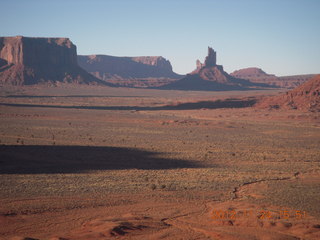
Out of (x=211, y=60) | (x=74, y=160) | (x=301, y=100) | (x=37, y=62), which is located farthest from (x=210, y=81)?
(x=74, y=160)

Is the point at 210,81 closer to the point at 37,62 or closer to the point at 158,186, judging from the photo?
the point at 37,62

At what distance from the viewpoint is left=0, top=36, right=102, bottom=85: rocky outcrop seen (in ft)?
491

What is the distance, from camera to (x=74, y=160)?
2533 cm

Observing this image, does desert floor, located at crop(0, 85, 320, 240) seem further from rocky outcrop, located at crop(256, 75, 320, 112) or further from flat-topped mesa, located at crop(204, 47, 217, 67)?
flat-topped mesa, located at crop(204, 47, 217, 67)

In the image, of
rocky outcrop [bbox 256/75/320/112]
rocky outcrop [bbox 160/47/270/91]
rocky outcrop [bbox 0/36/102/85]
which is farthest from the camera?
rocky outcrop [bbox 160/47/270/91]

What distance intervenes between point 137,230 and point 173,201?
3953 millimetres

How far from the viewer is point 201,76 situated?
180 meters

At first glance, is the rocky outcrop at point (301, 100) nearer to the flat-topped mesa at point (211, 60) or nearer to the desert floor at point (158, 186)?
the desert floor at point (158, 186)

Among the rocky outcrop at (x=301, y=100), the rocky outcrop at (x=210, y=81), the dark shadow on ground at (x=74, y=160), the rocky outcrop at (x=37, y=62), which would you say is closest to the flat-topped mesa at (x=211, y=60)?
the rocky outcrop at (x=210, y=81)

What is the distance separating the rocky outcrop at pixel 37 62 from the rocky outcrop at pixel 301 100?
310 ft

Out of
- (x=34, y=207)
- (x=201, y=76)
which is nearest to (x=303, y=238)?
(x=34, y=207)

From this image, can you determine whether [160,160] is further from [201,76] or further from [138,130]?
[201,76]

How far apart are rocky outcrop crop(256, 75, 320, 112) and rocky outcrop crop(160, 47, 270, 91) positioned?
3324 inches

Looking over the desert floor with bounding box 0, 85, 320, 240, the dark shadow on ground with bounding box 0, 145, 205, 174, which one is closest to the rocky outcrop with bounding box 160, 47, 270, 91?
the desert floor with bounding box 0, 85, 320, 240
